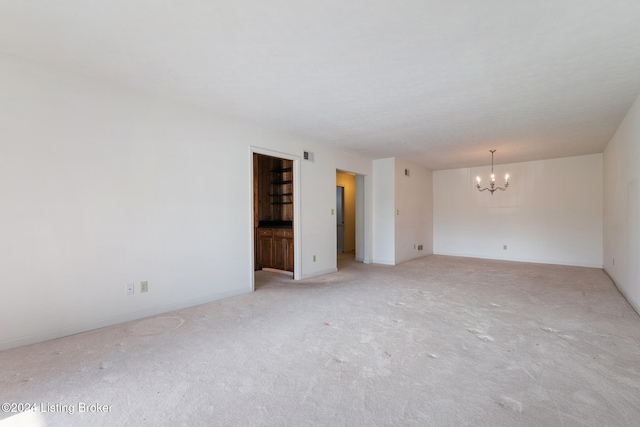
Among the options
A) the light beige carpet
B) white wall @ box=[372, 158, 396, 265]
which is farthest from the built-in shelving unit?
white wall @ box=[372, 158, 396, 265]

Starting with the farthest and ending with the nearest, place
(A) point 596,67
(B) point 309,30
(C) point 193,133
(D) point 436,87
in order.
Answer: (C) point 193,133 → (D) point 436,87 → (A) point 596,67 → (B) point 309,30

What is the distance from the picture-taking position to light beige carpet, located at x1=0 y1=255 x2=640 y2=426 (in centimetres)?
172

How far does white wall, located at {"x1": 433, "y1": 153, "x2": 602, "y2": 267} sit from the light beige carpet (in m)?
3.40

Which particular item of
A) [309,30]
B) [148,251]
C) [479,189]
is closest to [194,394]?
[148,251]

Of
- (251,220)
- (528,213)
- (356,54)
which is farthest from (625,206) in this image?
(251,220)

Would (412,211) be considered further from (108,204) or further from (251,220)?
(108,204)

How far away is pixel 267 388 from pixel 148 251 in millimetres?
2174

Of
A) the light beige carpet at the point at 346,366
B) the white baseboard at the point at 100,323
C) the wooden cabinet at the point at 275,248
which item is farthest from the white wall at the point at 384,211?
the white baseboard at the point at 100,323

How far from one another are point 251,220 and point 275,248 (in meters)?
1.57

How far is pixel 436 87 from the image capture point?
10.2ft

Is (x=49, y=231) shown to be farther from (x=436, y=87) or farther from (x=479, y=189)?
(x=479, y=189)

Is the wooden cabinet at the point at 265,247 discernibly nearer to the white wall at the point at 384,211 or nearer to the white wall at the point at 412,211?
the white wall at the point at 384,211

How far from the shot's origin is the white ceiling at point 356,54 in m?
1.94

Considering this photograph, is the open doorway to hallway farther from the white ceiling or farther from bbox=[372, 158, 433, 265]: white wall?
the white ceiling
